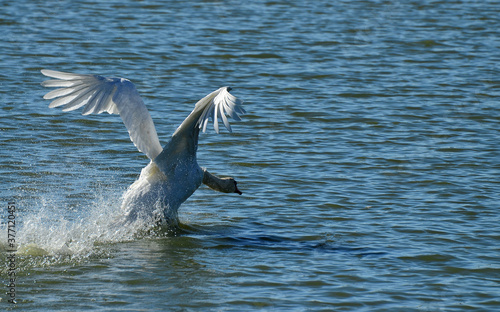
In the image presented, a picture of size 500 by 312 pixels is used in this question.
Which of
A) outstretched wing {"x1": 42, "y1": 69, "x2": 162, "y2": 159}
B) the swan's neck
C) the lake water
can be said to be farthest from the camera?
the swan's neck

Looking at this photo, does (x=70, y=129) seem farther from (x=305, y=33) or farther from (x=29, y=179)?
(x=305, y=33)

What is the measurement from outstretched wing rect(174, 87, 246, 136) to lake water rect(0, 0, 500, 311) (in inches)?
53.8

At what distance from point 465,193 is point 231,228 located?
3.06 meters

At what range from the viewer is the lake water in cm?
841

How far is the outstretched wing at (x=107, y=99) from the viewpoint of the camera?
9.51 meters

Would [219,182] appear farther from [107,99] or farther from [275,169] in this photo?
[275,169]

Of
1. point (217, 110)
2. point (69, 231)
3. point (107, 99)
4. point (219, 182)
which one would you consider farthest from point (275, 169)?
point (217, 110)

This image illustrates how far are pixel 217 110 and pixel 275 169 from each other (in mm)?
3672

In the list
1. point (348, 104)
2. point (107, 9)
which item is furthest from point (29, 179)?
→ point (107, 9)

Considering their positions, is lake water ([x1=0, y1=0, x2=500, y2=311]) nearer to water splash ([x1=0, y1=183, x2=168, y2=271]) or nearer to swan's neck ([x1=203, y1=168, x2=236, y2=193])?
water splash ([x1=0, y1=183, x2=168, y2=271])

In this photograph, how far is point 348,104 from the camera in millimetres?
15625

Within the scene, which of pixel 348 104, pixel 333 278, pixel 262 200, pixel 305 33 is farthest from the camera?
pixel 305 33

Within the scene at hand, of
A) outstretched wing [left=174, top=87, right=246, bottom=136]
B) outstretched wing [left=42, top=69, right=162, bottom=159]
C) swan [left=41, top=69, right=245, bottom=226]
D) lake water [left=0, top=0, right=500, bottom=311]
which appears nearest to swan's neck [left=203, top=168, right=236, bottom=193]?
swan [left=41, top=69, right=245, bottom=226]

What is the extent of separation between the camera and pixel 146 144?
9.91 meters
